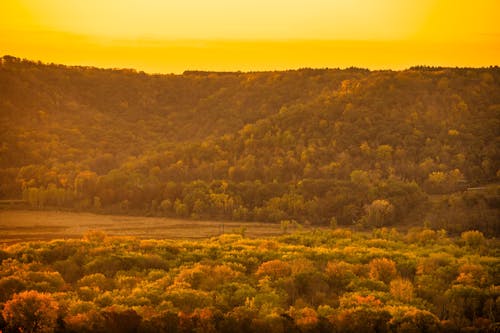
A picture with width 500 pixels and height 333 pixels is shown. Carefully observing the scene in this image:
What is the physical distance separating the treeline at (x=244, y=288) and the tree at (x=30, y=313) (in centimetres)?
5

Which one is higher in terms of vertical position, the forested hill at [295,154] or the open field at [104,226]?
the forested hill at [295,154]

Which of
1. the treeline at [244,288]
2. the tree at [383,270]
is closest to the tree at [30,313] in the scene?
the treeline at [244,288]

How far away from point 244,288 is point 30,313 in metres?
14.9

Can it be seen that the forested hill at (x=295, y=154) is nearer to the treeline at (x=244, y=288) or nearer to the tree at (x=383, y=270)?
the tree at (x=383, y=270)

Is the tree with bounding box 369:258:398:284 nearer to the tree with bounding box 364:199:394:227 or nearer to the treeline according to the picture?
the treeline

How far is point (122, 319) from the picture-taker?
4588 centimetres

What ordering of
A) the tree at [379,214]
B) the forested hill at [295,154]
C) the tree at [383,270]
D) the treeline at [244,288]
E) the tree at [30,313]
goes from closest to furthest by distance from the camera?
the tree at [30,313] < the treeline at [244,288] < the tree at [383,270] < the tree at [379,214] < the forested hill at [295,154]

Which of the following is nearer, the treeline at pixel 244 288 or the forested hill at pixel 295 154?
the treeline at pixel 244 288

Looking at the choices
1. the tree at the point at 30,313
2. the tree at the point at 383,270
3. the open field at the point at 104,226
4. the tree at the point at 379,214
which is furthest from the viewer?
the tree at the point at 379,214

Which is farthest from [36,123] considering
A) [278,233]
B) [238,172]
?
[278,233]

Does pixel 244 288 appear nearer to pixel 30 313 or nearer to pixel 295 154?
pixel 30 313

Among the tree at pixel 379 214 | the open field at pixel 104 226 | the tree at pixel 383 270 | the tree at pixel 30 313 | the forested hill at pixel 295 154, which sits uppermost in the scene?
the forested hill at pixel 295 154

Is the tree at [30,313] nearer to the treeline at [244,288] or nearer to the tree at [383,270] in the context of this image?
the treeline at [244,288]

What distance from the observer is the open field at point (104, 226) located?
10006cm
